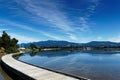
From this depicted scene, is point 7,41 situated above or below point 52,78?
above

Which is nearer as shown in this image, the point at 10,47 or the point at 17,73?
the point at 17,73

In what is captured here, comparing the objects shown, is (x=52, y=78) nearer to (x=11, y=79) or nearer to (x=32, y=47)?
(x=11, y=79)

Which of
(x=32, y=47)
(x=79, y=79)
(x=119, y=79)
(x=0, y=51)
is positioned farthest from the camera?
(x=32, y=47)

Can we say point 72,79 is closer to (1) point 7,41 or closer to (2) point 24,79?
(2) point 24,79

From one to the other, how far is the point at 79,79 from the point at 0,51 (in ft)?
178

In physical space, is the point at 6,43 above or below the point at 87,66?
above

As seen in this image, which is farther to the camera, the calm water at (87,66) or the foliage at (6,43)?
the foliage at (6,43)

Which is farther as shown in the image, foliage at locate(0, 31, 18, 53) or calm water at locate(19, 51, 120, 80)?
foliage at locate(0, 31, 18, 53)

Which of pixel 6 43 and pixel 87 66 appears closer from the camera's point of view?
pixel 87 66

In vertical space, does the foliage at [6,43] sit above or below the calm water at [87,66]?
above

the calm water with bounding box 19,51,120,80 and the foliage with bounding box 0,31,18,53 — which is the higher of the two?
the foliage with bounding box 0,31,18,53

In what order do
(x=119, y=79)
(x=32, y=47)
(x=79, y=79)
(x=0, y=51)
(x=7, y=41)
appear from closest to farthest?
1. (x=79, y=79)
2. (x=119, y=79)
3. (x=0, y=51)
4. (x=7, y=41)
5. (x=32, y=47)

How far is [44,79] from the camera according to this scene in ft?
46.7

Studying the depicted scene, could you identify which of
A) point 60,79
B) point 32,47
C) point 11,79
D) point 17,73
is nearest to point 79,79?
point 60,79
